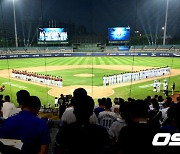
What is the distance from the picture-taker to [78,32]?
47219 mm

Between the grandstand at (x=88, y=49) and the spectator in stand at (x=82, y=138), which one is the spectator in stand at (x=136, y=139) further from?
the grandstand at (x=88, y=49)

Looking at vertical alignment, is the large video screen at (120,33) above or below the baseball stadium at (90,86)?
above

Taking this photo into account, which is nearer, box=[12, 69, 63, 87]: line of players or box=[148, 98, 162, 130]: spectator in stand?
box=[148, 98, 162, 130]: spectator in stand

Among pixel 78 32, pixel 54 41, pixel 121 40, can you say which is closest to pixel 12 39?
pixel 54 41

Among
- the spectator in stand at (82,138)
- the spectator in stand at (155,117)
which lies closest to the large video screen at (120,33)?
the spectator in stand at (155,117)

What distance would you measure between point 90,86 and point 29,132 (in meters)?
12.5

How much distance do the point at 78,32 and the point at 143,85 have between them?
115 feet

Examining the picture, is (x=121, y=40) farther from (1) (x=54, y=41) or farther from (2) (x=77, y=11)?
(2) (x=77, y=11)

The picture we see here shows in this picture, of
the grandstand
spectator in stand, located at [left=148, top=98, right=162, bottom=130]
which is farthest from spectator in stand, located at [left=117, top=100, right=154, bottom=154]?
the grandstand

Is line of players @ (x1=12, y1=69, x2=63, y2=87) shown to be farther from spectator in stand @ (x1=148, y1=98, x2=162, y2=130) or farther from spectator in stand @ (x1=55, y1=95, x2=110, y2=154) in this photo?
spectator in stand @ (x1=55, y1=95, x2=110, y2=154)

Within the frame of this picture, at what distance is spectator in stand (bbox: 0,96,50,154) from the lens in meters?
2.12

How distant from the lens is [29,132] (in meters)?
2.11

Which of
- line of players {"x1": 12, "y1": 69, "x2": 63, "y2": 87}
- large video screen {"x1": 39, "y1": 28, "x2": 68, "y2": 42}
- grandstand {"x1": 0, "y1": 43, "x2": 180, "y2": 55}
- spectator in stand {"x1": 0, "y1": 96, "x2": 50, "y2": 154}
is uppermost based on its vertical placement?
large video screen {"x1": 39, "y1": 28, "x2": 68, "y2": 42}

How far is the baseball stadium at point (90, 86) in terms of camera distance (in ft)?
6.34
